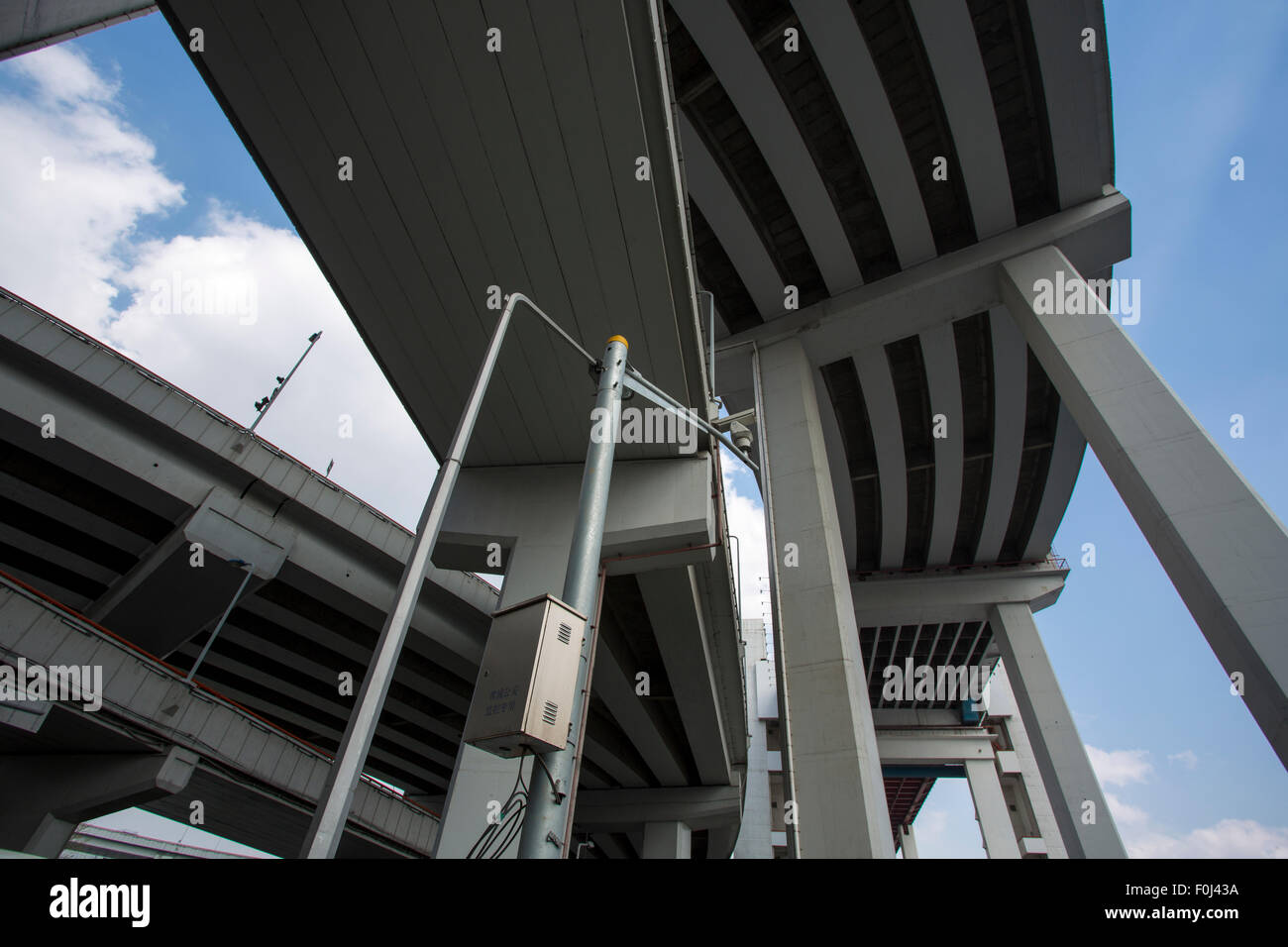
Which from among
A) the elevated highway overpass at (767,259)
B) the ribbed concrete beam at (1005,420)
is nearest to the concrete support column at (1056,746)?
the elevated highway overpass at (767,259)

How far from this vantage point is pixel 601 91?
540cm

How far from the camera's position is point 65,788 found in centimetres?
1191

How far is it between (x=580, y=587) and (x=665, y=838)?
78.5 ft

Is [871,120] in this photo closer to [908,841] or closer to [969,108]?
[969,108]

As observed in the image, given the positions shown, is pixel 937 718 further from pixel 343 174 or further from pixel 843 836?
pixel 343 174

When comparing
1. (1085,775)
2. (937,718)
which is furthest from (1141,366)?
(937,718)

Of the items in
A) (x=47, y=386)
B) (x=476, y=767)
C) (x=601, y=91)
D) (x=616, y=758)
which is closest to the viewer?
(x=601, y=91)

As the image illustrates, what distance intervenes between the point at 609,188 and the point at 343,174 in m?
2.80

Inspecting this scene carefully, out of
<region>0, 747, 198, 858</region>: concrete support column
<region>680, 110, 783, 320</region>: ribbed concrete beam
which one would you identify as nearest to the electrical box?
<region>680, 110, 783, 320</region>: ribbed concrete beam

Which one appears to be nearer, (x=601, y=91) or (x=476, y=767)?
(x=601, y=91)

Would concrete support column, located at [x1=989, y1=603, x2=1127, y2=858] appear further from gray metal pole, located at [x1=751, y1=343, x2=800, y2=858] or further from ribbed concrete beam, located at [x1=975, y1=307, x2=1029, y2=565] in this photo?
gray metal pole, located at [x1=751, y1=343, x2=800, y2=858]

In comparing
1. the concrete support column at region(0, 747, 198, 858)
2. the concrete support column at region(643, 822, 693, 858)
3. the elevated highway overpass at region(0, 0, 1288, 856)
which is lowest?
the concrete support column at region(0, 747, 198, 858)

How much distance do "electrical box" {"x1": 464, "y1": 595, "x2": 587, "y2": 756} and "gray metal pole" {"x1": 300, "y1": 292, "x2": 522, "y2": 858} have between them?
0.38 metres

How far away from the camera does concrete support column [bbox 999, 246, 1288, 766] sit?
735cm
